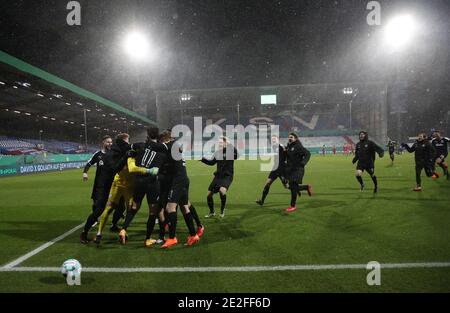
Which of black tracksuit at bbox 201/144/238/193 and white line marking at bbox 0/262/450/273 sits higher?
black tracksuit at bbox 201/144/238/193

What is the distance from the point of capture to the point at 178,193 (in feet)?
19.4

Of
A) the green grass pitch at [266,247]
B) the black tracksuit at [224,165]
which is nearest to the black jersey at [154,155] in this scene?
the green grass pitch at [266,247]

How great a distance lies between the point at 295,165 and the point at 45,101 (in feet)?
107

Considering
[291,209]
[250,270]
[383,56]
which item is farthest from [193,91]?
[250,270]

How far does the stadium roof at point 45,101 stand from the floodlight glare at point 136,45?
6116mm

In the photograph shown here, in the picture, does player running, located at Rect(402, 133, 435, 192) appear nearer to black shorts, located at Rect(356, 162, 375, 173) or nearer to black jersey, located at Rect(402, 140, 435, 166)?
black jersey, located at Rect(402, 140, 435, 166)

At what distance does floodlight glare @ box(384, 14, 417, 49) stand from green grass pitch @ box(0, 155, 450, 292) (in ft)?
86.8

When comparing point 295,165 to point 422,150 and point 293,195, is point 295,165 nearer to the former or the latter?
point 293,195

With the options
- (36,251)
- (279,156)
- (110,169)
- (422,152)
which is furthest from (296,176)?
(422,152)

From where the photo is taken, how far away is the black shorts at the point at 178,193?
5871 mm

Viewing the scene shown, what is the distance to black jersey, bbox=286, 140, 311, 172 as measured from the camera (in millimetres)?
8945

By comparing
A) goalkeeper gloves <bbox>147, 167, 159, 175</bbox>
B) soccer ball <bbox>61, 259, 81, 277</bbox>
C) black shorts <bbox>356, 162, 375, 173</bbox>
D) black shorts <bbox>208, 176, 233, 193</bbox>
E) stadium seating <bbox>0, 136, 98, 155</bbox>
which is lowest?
soccer ball <bbox>61, 259, 81, 277</bbox>

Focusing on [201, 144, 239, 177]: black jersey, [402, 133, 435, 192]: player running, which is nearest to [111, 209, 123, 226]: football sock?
[201, 144, 239, 177]: black jersey

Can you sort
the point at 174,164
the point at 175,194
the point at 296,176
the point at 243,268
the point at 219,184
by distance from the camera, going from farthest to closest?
the point at 296,176 → the point at 219,184 → the point at 174,164 → the point at 175,194 → the point at 243,268
